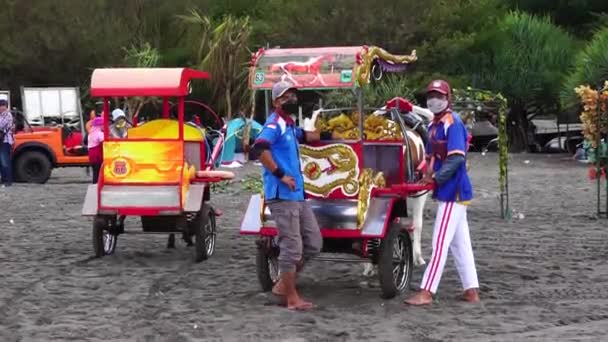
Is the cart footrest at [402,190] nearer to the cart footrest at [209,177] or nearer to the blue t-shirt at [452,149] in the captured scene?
the blue t-shirt at [452,149]

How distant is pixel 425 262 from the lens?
1237cm

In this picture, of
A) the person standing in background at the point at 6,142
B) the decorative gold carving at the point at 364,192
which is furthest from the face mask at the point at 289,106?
the person standing in background at the point at 6,142

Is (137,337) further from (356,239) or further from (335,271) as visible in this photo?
(335,271)

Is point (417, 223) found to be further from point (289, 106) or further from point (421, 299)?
point (289, 106)

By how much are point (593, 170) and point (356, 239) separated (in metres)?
8.92

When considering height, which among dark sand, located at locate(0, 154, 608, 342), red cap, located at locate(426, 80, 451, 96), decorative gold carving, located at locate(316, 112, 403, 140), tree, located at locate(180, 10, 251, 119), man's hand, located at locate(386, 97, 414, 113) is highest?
tree, located at locate(180, 10, 251, 119)

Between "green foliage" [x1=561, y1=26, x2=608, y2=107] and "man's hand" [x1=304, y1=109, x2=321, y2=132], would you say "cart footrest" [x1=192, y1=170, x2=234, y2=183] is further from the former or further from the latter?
"green foliage" [x1=561, y1=26, x2=608, y2=107]

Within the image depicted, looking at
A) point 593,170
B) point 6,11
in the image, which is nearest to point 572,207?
point 593,170

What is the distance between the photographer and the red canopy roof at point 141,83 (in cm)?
1273

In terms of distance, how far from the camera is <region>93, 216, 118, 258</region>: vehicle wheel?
1280 centimetres

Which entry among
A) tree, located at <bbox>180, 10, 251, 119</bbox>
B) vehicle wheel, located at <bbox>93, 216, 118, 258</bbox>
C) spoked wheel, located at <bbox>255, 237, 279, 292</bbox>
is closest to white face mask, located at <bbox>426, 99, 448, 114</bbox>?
spoked wheel, located at <bbox>255, 237, 279, 292</bbox>

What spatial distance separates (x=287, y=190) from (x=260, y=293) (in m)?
1.40

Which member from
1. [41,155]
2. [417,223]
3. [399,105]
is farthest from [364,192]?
[41,155]

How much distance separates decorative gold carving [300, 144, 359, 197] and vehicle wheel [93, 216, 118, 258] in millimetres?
3488
